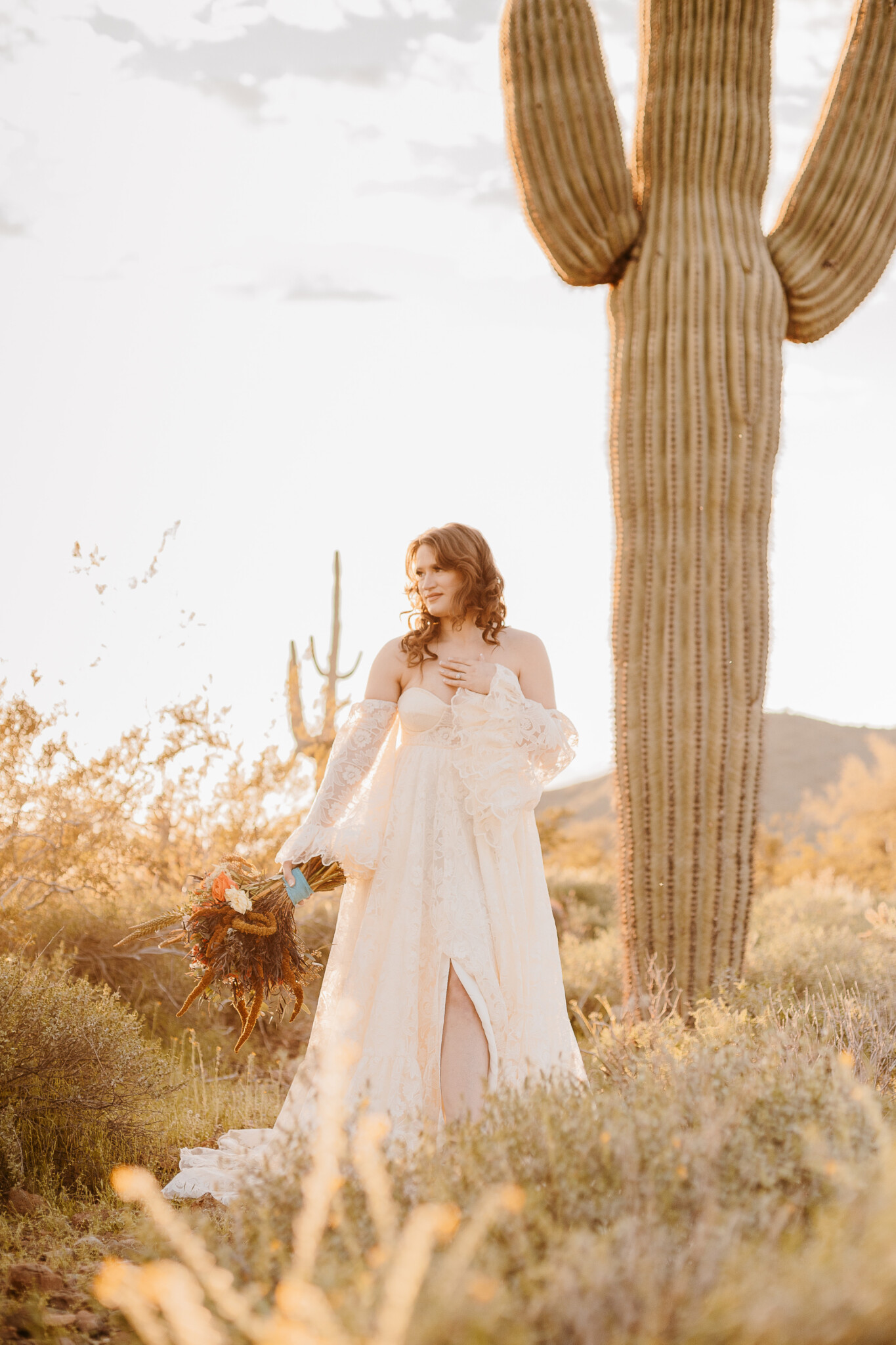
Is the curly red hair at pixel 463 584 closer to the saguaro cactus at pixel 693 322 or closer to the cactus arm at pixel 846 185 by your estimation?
the saguaro cactus at pixel 693 322

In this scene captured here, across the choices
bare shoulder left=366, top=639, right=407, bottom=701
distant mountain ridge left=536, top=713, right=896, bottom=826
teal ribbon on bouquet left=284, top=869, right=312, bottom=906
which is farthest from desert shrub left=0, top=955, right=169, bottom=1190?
distant mountain ridge left=536, top=713, right=896, bottom=826

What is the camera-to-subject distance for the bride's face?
11.3ft

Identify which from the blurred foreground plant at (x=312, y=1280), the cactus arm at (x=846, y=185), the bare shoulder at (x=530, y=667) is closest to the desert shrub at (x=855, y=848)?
the cactus arm at (x=846, y=185)

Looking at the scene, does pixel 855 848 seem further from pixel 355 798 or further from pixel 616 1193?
pixel 616 1193

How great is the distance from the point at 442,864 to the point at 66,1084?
1442 mm

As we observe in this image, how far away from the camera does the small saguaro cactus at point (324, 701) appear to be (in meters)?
6.82

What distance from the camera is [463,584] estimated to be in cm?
345

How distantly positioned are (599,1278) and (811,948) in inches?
174

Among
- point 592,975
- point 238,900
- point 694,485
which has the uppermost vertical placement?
point 694,485

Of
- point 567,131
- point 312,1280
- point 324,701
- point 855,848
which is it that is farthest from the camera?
point 855,848

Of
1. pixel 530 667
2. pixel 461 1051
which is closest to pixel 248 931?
pixel 461 1051

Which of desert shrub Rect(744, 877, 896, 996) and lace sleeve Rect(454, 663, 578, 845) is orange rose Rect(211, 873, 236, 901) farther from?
desert shrub Rect(744, 877, 896, 996)

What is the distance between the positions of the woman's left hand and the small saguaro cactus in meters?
2.45

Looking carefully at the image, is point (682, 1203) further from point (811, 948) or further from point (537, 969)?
point (811, 948)
